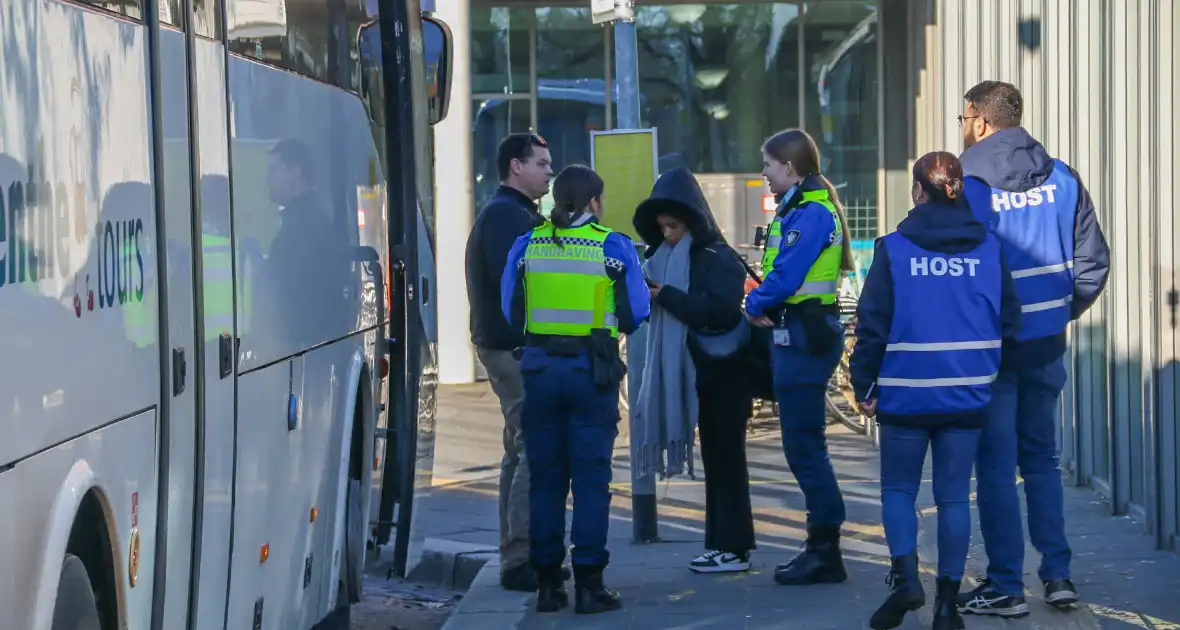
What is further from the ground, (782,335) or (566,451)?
(782,335)

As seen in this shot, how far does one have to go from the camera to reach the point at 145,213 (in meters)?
3.88

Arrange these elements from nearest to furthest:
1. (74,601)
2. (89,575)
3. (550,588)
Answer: (74,601) → (89,575) → (550,588)

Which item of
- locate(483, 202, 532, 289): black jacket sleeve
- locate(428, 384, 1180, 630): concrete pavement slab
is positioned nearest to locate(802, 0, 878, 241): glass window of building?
locate(428, 384, 1180, 630): concrete pavement slab

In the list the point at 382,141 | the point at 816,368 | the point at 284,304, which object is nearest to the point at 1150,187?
the point at 816,368

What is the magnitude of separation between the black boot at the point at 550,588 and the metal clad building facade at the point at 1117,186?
9.10ft

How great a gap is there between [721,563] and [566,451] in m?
1.16

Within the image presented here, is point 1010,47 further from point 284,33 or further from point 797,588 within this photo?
point 284,33

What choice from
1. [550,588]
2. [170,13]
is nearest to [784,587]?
[550,588]

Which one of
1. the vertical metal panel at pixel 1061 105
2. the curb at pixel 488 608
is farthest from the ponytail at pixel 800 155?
the vertical metal panel at pixel 1061 105

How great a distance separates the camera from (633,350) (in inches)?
357

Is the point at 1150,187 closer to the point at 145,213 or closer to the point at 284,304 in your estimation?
the point at 284,304

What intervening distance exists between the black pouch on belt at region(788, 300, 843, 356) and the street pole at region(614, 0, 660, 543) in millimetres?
1127

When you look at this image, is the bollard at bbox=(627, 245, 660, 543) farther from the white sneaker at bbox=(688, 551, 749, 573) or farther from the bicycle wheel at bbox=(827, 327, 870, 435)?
the bicycle wheel at bbox=(827, 327, 870, 435)

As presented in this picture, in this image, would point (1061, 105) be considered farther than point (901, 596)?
Yes
